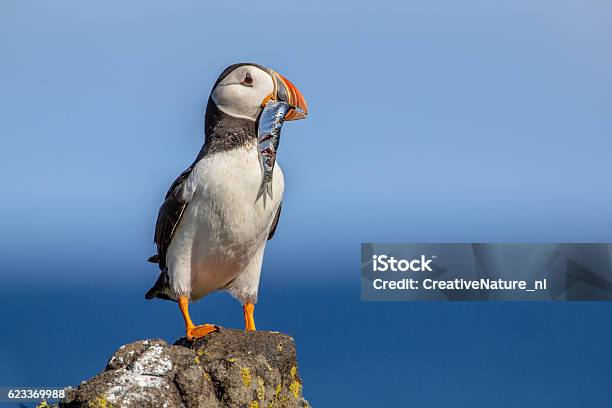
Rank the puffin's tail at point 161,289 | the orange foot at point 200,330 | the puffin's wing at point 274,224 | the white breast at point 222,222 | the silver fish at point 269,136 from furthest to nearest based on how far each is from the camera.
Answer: the puffin's wing at point 274,224, the puffin's tail at point 161,289, the silver fish at point 269,136, the white breast at point 222,222, the orange foot at point 200,330

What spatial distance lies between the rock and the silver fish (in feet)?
3.87

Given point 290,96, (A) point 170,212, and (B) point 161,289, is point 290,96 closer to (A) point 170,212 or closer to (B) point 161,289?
(A) point 170,212

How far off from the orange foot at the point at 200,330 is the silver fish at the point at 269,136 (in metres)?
1.06

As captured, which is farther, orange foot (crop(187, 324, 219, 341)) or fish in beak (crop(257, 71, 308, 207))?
fish in beak (crop(257, 71, 308, 207))

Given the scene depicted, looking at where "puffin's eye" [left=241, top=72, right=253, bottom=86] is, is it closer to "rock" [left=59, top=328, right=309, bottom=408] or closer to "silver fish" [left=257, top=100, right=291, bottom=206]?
"silver fish" [left=257, top=100, right=291, bottom=206]

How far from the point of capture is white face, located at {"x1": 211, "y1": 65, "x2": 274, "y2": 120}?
23.6ft

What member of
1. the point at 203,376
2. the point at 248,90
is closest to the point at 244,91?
the point at 248,90

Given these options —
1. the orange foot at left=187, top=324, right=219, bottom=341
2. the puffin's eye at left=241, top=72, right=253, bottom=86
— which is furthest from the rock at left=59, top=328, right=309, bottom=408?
the puffin's eye at left=241, top=72, right=253, bottom=86

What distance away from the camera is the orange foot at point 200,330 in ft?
22.1

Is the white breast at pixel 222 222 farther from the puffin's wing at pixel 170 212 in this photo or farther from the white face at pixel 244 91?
the white face at pixel 244 91

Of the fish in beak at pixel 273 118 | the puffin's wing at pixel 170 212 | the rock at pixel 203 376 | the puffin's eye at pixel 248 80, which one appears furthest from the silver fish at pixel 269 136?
the rock at pixel 203 376

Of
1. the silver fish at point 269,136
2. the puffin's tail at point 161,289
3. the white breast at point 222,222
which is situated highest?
the silver fish at point 269,136

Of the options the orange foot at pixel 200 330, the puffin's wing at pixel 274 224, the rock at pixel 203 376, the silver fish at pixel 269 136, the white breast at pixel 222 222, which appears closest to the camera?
the rock at pixel 203 376

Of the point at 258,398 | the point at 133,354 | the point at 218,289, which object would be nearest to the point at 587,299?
the point at 218,289
